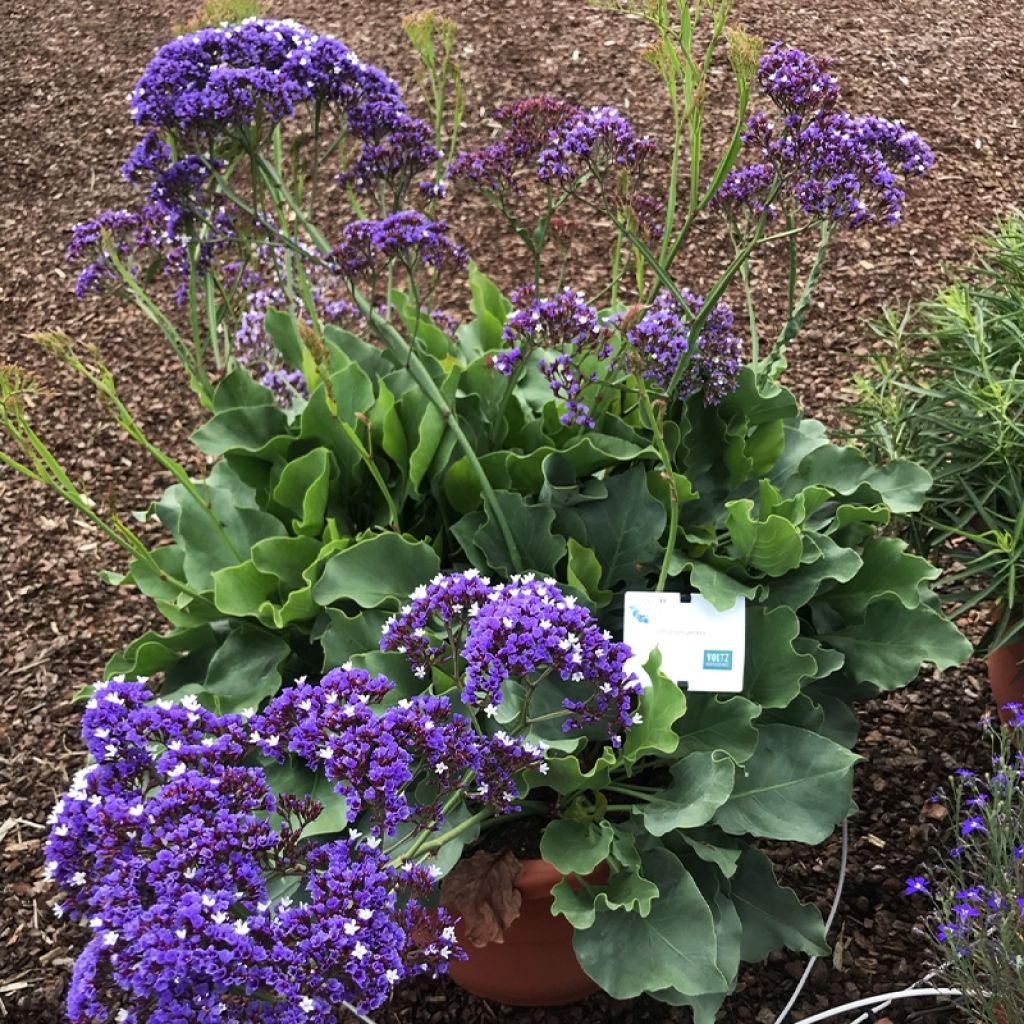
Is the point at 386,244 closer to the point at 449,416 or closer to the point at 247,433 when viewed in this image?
the point at 449,416

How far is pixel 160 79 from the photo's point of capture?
201cm

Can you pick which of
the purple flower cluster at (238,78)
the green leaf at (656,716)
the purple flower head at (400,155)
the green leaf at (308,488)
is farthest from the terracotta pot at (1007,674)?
the purple flower cluster at (238,78)

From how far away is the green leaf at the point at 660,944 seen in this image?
6.06ft

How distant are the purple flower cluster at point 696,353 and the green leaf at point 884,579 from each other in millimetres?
430

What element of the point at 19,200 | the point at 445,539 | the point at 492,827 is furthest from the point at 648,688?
the point at 19,200

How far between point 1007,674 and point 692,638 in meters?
0.95

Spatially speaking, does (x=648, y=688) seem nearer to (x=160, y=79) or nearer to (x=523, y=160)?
(x=523, y=160)

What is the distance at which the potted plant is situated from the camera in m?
2.43

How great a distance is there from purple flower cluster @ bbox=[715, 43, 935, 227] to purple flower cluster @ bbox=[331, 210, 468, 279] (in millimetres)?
568

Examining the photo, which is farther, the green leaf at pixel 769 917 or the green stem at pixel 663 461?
the green leaf at pixel 769 917

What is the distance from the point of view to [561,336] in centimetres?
206

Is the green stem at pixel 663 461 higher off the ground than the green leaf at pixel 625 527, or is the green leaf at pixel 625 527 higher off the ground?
the green stem at pixel 663 461

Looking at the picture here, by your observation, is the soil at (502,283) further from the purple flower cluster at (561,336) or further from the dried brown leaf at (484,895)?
the purple flower cluster at (561,336)

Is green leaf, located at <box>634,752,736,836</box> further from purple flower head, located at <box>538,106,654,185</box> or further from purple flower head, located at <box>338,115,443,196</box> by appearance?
purple flower head, located at <box>338,115,443,196</box>
